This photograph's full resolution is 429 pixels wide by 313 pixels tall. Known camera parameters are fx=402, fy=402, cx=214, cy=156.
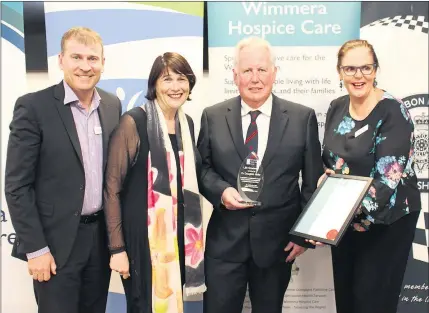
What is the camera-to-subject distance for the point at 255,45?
2.09 meters

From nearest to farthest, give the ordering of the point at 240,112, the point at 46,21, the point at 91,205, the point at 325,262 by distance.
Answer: the point at 91,205
the point at 240,112
the point at 46,21
the point at 325,262

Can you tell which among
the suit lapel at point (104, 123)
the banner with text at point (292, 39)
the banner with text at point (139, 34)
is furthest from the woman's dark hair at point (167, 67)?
the banner with text at point (292, 39)

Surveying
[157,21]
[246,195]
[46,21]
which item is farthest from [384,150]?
[46,21]

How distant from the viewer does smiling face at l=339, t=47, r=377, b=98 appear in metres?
2.19

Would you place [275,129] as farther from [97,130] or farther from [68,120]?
[68,120]

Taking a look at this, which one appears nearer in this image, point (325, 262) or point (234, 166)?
point (234, 166)

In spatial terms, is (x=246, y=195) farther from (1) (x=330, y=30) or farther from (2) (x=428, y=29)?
(2) (x=428, y=29)

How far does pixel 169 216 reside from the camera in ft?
6.68

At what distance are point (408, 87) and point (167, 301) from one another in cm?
218

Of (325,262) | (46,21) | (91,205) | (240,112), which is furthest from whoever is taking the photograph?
(325,262)

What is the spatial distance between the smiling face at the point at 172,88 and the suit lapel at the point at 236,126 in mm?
269

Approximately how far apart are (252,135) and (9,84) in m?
1.80

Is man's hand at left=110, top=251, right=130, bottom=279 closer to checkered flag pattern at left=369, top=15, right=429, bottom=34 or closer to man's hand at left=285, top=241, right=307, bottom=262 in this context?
man's hand at left=285, top=241, right=307, bottom=262

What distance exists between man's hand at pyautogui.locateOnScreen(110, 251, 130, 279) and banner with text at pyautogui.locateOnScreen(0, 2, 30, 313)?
4.28 ft
